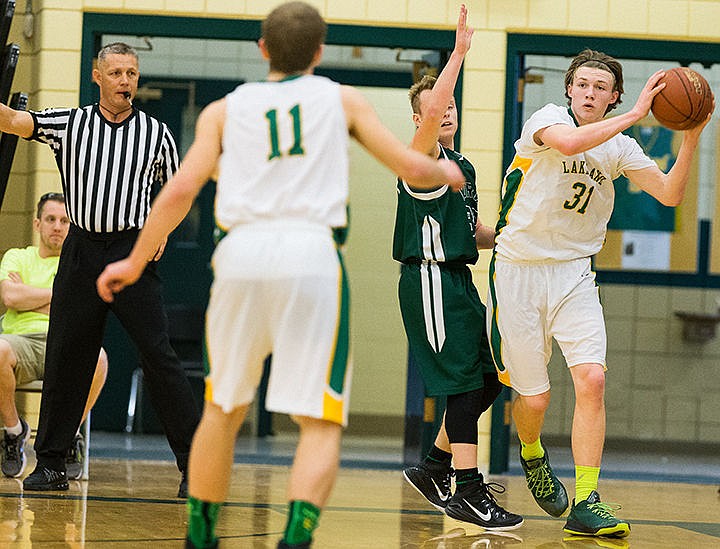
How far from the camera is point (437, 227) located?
416 cm

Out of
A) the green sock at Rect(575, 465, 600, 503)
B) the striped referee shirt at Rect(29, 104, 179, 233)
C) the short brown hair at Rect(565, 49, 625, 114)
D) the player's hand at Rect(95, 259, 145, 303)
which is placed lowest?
the green sock at Rect(575, 465, 600, 503)

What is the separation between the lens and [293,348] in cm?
265

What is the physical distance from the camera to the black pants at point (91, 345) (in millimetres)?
4621

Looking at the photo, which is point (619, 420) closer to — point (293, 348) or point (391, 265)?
point (391, 265)

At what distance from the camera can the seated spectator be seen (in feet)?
17.3

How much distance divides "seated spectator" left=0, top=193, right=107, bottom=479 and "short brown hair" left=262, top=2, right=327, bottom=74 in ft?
9.50

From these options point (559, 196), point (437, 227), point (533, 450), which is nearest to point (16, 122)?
point (437, 227)

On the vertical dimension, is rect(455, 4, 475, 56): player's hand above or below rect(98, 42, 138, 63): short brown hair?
below

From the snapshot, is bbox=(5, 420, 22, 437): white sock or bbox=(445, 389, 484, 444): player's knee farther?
bbox=(5, 420, 22, 437): white sock

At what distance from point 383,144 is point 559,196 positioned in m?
1.40

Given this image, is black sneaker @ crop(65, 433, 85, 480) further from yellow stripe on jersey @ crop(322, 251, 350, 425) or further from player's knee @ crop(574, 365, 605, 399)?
yellow stripe on jersey @ crop(322, 251, 350, 425)

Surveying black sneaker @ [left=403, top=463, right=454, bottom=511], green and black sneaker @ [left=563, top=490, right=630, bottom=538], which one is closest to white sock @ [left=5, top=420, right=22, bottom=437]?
black sneaker @ [left=403, top=463, right=454, bottom=511]

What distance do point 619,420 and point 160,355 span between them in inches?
196

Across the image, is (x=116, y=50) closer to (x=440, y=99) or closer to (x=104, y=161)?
(x=104, y=161)
